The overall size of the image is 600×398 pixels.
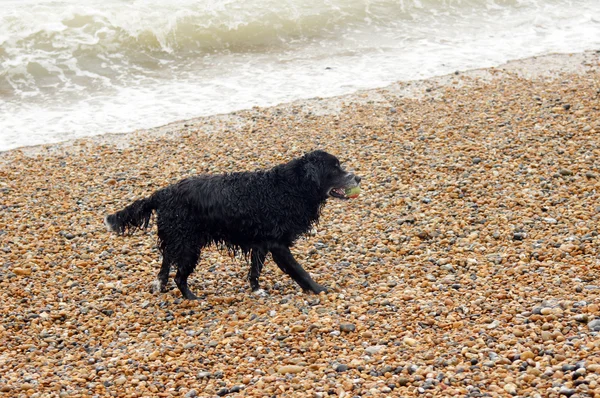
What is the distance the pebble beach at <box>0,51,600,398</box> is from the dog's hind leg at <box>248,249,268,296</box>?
5.1 inches

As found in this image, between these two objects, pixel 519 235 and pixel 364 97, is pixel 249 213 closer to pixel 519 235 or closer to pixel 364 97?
pixel 519 235

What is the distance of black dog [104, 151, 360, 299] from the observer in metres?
6.44

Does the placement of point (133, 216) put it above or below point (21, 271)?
above

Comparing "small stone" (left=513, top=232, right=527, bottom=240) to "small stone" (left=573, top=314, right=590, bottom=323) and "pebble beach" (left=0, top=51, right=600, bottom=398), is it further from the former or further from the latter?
"small stone" (left=573, top=314, right=590, bottom=323)

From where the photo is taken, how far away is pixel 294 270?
6.40 metres

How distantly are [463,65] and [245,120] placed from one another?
5.47 metres

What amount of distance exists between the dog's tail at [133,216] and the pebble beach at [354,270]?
22.5 inches

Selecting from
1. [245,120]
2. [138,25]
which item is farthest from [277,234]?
[138,25]

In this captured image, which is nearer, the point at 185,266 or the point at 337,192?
the point at 185,266

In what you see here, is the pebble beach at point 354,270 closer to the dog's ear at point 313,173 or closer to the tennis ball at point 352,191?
the tennis ball at point 352,191

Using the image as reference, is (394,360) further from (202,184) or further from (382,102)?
(382,102)

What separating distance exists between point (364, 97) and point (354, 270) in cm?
673

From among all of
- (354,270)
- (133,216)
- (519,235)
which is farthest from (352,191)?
(133,216)

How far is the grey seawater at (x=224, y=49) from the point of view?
13.8 m
